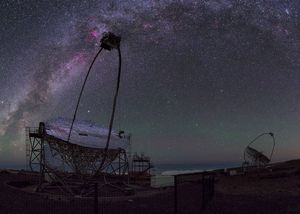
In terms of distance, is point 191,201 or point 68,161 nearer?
point 191,201

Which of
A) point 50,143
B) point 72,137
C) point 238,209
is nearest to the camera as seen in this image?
point 238,209

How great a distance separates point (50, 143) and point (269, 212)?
82.4ft

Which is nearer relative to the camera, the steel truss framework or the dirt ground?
the dirt ground

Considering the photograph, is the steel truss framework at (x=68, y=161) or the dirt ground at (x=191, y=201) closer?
the dirt ground at (x=191, y=201)

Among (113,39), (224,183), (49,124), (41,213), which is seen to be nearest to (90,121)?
(49,124)

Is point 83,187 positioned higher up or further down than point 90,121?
further down

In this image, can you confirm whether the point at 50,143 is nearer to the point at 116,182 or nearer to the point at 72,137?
the point at 72,137

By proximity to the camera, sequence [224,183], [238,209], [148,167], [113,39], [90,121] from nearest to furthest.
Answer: [238,209]
[113,39]
[224,183]
[90,121]
[148,167]

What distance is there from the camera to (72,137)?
120ft

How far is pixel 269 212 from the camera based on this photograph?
20.4 m

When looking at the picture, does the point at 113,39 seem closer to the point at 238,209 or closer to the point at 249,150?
the point at 238,209

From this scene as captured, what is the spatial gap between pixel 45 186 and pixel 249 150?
32.9 meters

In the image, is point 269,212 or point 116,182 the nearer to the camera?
point 269,212

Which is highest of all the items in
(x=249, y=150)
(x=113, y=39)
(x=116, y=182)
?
(x=113, y=39)
